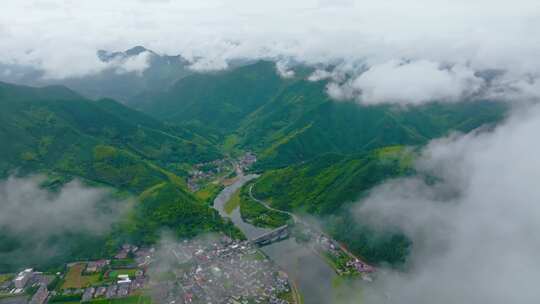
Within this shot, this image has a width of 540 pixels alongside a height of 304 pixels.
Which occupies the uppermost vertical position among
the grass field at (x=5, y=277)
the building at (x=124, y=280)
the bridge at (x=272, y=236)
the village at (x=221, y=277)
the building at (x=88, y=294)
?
the village at (x=221, y=277)

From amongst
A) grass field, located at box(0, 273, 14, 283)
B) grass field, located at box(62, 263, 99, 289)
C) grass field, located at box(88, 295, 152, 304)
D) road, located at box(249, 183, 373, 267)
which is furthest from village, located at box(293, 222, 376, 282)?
grass field, located at box(0, 273, 14, 283)

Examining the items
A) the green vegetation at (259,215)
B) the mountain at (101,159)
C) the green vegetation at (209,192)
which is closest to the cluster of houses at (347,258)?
the green vegetation at (259,215)

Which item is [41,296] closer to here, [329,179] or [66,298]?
[66,298]

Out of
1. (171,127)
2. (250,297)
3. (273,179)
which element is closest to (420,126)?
(273,179)

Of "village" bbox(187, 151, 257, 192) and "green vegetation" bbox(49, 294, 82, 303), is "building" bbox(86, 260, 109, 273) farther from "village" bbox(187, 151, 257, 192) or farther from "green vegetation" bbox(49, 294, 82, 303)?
"village" bbox(187, 151, 257, 192)

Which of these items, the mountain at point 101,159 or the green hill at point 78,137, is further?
the green hill at point 78,137

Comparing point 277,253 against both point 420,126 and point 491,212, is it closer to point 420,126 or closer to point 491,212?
point 491,212

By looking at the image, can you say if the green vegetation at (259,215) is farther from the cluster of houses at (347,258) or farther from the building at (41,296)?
the building at (41,296)
